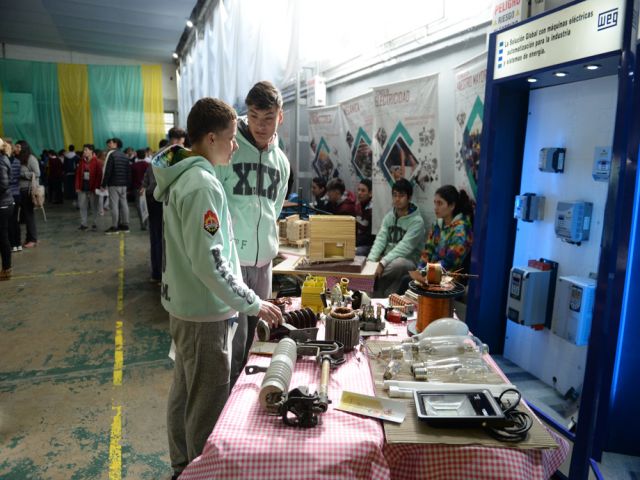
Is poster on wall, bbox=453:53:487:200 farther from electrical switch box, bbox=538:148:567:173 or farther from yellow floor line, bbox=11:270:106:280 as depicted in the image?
yellow floor line, bbox=11:270:106:280

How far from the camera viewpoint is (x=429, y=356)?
167cm

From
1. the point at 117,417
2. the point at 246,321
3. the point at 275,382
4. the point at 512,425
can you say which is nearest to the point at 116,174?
the point at 117,417

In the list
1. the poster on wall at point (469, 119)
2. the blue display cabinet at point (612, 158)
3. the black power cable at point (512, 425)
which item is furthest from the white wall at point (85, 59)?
the black power cable at point (512, 425)

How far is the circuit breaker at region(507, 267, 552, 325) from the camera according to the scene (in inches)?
99.1

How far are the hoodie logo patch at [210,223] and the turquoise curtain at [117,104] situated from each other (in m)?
15.3

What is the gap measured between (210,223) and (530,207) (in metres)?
1.87

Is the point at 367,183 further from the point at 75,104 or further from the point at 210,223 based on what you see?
the point at 75,104

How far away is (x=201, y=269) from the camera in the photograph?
159 centimetres

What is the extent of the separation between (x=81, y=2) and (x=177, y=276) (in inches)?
410

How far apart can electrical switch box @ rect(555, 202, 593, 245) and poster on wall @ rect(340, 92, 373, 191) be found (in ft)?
8.87

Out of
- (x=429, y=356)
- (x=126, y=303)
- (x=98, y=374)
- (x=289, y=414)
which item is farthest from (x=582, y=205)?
(x=126, y=303)

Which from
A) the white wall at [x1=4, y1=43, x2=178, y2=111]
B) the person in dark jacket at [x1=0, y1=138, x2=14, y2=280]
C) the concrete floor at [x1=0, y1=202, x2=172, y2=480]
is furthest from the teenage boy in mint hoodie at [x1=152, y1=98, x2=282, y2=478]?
the white wall at [x1=4, y1=43, x2=178, y2=111]

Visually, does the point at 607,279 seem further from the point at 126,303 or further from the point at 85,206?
the point at 85,206

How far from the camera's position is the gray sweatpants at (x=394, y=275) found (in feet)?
A: 12.6
